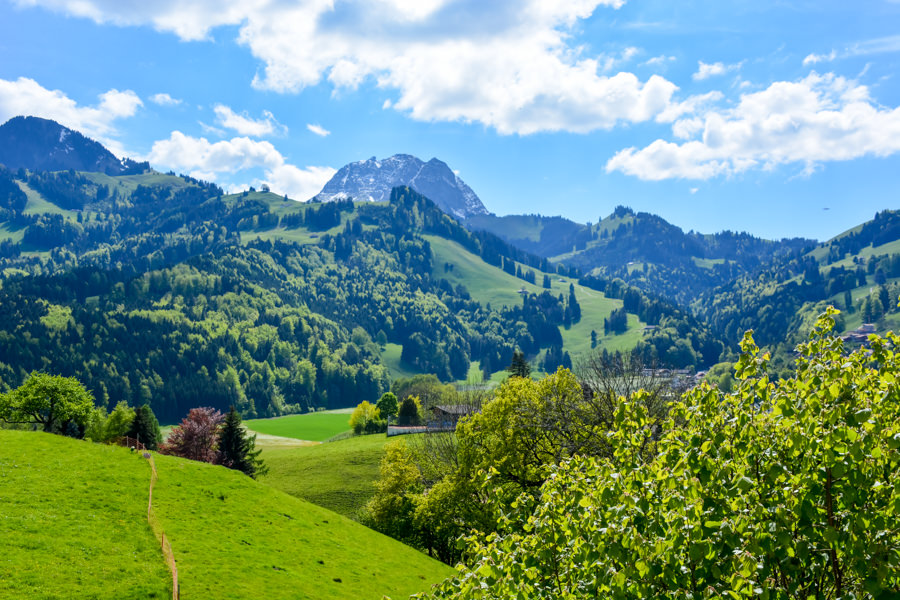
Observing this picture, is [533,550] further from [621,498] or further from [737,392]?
[737,392]

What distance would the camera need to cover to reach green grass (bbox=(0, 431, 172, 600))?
27.7m

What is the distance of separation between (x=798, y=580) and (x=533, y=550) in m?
5.13

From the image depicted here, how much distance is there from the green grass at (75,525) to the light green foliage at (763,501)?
26125mm

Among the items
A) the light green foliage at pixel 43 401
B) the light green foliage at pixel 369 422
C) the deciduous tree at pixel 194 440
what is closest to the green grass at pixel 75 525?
the light green foliage at pixel 43 401

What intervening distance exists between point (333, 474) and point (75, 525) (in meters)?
62.0

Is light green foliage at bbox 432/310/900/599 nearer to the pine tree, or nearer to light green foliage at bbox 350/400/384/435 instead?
the pine tree

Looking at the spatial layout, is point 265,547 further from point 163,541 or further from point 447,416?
point 447,416

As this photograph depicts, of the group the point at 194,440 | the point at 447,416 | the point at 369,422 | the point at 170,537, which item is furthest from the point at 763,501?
the point at 369,422

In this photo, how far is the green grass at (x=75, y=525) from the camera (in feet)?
90.9

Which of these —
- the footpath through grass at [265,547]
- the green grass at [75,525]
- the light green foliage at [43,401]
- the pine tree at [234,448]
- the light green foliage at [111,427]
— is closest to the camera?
the green grass at [75,525]

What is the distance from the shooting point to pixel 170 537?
3588cm

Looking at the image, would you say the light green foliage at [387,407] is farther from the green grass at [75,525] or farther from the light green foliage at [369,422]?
the green grass at [75,525]

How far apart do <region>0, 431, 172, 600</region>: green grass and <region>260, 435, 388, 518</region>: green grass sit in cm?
3864

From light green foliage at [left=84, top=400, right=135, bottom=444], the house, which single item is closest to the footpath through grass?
the house
